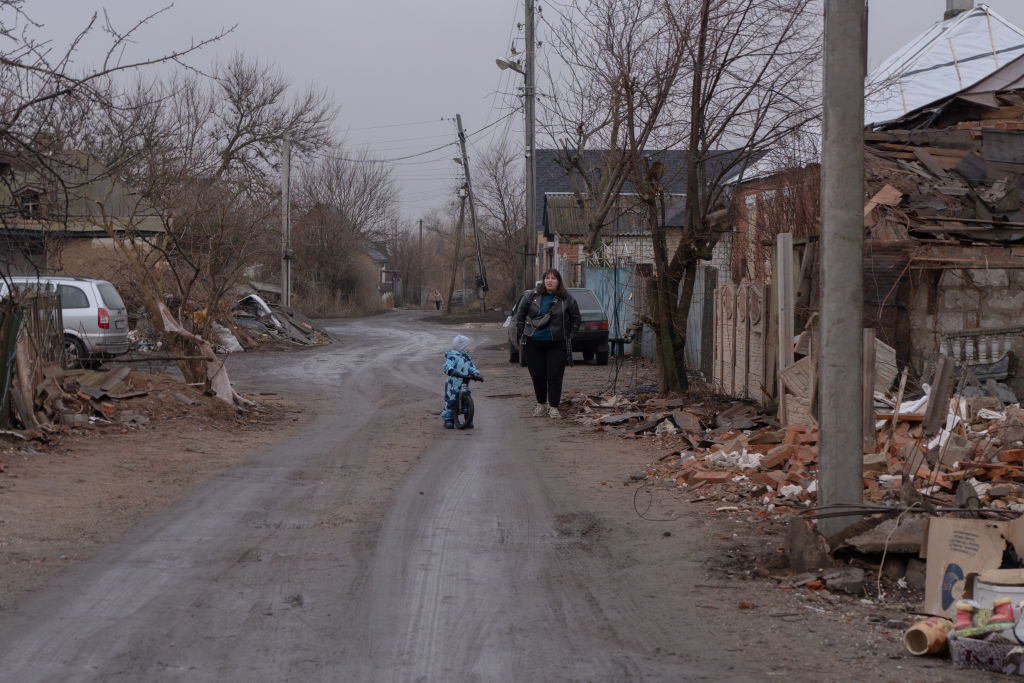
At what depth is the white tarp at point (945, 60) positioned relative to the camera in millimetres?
19156

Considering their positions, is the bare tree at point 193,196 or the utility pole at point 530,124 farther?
the utility pole at point 530,124

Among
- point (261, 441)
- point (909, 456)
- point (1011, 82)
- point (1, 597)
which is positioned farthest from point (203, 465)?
point (1011, 82)

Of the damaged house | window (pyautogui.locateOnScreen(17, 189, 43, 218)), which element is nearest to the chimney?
the damaged house

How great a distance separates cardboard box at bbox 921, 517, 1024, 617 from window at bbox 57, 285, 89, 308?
1631 centimetres

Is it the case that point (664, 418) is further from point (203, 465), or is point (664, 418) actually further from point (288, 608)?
point (288, 608)

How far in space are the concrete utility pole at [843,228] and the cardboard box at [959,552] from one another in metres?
0.65

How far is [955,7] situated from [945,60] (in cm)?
459

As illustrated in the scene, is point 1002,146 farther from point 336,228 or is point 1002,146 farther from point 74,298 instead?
point 336,228

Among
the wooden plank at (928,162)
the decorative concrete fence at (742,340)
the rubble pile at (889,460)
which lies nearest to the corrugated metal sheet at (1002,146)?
the wooden plank at (928,162)

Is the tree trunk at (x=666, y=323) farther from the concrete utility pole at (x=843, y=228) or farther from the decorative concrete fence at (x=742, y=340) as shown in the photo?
Answer: the concrete utility pole at (x=843, y=228)

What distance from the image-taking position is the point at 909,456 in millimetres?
7531

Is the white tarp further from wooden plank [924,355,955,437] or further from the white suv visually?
the white suv

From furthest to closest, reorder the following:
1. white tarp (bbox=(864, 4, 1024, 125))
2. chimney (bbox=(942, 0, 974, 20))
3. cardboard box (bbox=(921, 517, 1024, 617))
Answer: chimney (bbox=(942, 0, 974, 20))
white tarp (bbox=(864, 4, 1024, 125))
cardboard box (bbox=(921, 517, 1024, 617))

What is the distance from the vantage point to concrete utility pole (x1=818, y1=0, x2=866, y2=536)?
18.6 feet
